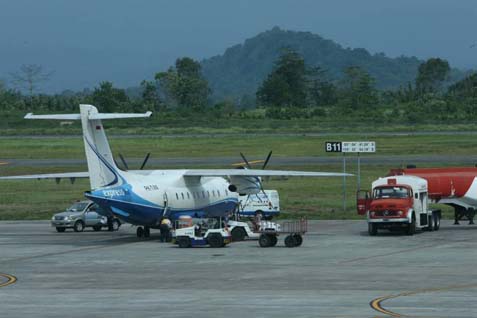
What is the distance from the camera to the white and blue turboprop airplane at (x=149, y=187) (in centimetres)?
4653

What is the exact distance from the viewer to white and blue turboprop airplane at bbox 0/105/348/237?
1832 inches

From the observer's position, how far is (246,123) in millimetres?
139375

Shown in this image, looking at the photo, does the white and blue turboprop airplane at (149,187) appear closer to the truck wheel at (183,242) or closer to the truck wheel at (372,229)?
the truck wheel at (372,229)

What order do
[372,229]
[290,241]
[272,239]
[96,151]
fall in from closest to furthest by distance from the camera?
[290,241] → [272,239] → [96,151] → [372,229]

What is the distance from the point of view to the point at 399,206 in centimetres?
4881

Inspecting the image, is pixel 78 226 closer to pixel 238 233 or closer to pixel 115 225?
pixel 115 225

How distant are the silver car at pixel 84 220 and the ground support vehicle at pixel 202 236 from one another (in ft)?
37.7

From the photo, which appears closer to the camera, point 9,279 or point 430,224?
point 9,279

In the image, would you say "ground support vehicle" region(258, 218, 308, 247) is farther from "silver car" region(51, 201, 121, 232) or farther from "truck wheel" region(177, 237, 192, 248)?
"silver car" region(51, 201, 121, 232)

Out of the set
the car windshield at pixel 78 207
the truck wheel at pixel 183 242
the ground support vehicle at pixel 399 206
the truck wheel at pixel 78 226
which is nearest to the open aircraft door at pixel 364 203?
the ground support vehicle at pixel 399 206

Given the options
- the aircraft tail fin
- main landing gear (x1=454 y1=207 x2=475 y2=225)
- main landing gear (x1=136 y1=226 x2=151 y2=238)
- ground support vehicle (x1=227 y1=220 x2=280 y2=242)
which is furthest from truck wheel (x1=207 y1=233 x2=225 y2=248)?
main landing gear (x1=454 y1=207 x2=475 y2=225)

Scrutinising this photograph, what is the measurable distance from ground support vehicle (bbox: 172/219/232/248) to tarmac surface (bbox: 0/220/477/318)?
0.48 meters

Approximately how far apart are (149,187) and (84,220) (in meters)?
9.64

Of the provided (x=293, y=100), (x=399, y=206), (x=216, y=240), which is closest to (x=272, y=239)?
(x=216, y=240)
